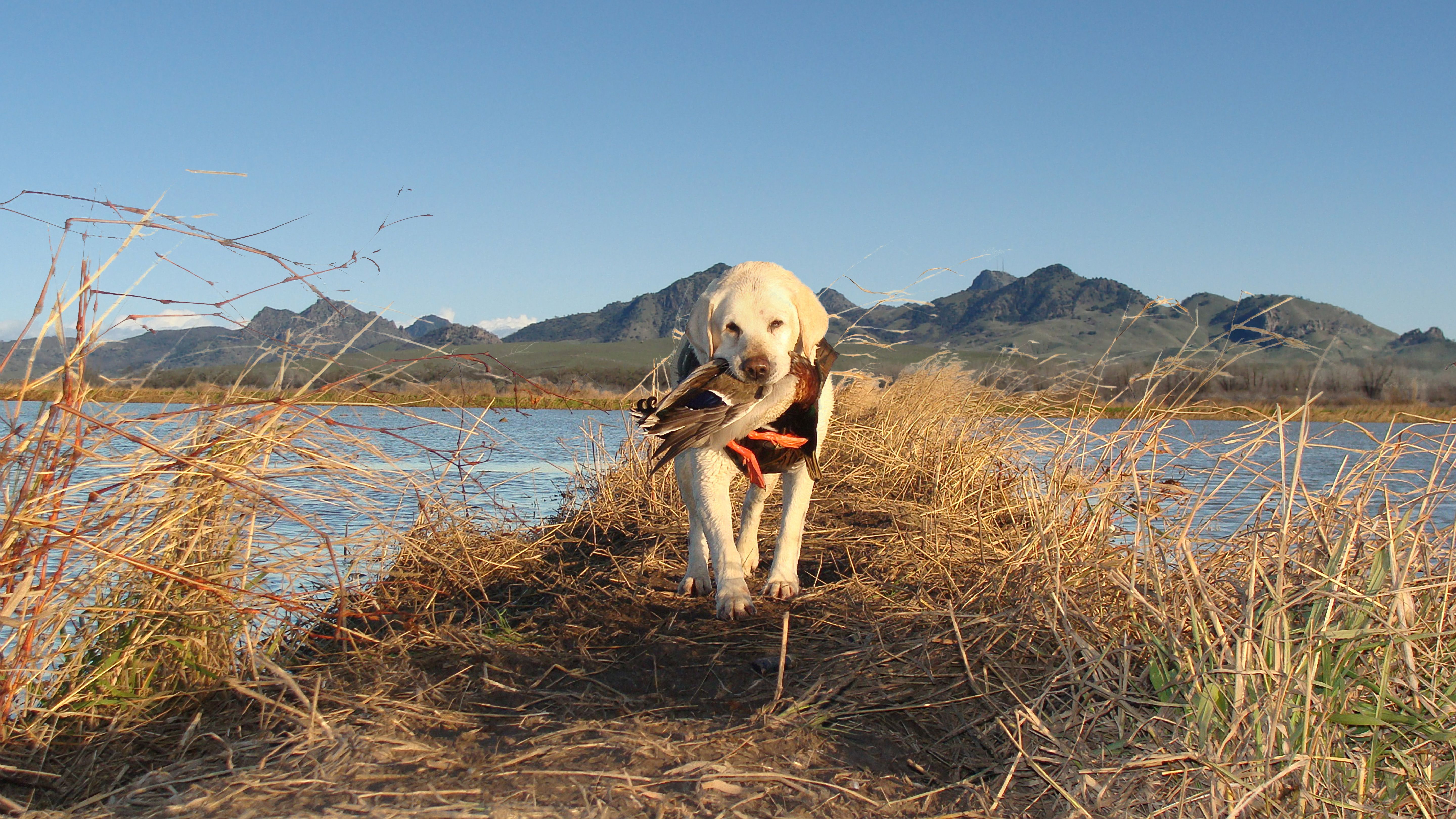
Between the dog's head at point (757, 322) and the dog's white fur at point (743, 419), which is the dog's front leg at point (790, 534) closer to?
the dog's white fur at point (743, 419)

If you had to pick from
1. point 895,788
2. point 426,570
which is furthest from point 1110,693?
point 426,570

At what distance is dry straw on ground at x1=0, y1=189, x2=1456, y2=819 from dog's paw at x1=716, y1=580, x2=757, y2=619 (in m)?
0.06

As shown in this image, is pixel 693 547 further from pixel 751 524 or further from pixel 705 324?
pixel 705 324

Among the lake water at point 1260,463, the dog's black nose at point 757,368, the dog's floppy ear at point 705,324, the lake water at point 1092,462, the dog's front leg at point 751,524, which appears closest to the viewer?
the lake water at point 1260,463

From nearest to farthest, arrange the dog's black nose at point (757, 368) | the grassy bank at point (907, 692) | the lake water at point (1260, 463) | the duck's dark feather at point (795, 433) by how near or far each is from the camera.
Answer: the grassy bank at point (907, 692) → the lake water at point (1260, 463) → the dog's black nose at point (757, 368) → the duck's dark feather at point (795, 433)

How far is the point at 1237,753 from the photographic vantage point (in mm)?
1932

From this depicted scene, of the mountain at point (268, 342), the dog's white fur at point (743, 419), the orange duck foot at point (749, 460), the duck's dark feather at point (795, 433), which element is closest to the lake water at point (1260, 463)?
the duck's dark feather at point (795, 433)

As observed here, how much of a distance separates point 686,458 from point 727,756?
1.84m

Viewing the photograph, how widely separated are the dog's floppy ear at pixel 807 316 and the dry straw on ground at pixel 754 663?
0.98 metres

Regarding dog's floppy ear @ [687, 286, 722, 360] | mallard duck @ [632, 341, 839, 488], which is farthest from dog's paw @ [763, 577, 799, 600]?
dog's floppy ear @ [687, 286, 722, 360]

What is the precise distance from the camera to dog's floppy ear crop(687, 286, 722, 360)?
3676 millimetres

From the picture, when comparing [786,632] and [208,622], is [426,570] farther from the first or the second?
[786,632]

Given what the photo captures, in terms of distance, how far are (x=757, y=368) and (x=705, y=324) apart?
46 cm

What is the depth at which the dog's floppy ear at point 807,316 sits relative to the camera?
3.77 metres
